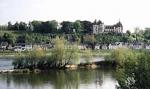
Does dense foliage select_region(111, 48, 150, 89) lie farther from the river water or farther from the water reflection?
the water reflection

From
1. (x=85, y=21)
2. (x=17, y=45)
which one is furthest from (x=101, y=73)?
(x=85, y=21)

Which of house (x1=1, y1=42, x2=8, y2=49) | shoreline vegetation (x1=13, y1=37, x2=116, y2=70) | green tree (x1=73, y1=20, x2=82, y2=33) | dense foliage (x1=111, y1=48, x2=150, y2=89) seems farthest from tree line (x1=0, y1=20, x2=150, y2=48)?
dense foliage (x1=111, y1=48, x2=150, y2=89)

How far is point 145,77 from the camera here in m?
17.8

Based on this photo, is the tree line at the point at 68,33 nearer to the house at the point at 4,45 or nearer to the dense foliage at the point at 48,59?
the house at the point at 4,45

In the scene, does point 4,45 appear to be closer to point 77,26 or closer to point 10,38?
point 10,38

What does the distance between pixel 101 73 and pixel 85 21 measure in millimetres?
69994

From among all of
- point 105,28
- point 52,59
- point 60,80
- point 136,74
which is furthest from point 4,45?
point 136,74

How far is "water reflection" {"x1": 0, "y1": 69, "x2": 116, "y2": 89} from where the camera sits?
35.0 metres

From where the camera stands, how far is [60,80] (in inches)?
1539

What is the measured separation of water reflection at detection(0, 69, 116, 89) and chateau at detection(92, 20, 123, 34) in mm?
69419

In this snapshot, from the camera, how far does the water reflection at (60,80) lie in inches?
1377

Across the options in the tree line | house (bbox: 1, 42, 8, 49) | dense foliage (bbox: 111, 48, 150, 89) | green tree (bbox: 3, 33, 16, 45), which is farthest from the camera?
the tree line

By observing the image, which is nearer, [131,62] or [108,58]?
[131,62]

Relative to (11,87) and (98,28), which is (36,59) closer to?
(11,87)
